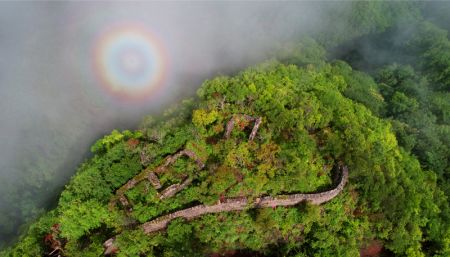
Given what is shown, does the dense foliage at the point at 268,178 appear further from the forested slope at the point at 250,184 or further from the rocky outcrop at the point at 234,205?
the rocky outcrop at the point at 234,205

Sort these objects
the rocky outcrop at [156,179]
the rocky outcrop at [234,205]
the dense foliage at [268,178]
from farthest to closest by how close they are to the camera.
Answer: the rocky outcrop at [156,179] < the dense foliage at [268,178] < the rocky outcrop at [234,205]

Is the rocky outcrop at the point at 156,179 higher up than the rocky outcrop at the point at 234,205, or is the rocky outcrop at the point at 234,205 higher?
the rocky outcrop at the point at 156,179

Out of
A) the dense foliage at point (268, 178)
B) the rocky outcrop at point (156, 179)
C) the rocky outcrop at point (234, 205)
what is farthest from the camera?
the rocky outcrop at point (156, 179)

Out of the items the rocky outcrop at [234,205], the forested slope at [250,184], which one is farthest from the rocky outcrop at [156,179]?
the rocky outcrop at [234,205]

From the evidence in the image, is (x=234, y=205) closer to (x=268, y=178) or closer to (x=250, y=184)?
(x=250, y=184)

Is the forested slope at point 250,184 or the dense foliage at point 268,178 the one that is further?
the dense foliage at point 268,178

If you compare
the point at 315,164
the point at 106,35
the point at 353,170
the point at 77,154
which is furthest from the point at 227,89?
the point at 106,35

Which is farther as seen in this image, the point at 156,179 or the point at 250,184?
the point at 156,179

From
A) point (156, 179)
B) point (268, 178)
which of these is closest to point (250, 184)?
point (268, 178)

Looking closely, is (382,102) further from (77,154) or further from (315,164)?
(77,154)

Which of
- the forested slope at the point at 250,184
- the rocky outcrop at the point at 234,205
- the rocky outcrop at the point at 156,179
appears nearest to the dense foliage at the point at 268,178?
the forested slope at the point at 250,184

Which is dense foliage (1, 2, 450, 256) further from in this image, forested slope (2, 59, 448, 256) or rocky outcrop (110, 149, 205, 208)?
rocky outcrop (110, 149, 205, 208)
